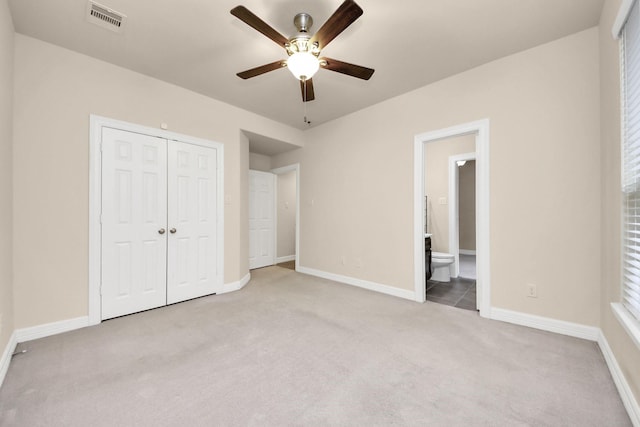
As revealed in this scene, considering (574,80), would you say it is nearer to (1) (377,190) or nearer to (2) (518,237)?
(2) (518,237)

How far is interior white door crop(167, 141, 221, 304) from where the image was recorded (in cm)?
311

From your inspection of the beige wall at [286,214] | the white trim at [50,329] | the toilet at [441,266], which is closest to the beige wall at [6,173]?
the white trim at [50,329]

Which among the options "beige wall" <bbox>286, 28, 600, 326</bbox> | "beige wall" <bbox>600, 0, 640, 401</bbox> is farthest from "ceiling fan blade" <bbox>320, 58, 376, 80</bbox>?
"beige wall" <bbox>600, 0, 640, 401</bbox>

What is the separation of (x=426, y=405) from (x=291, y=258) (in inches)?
190

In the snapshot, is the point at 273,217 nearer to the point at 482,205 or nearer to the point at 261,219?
the point at 261,219

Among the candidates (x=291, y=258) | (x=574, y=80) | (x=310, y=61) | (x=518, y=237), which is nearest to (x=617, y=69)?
(x=574, y=80)

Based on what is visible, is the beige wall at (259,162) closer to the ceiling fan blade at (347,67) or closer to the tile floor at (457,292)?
the ceiling fan blade at (347,67)

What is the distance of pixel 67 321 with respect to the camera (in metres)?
2.40

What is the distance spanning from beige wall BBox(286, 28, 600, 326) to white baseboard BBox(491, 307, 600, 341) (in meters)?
0.05

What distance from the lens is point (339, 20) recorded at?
1.60 metres

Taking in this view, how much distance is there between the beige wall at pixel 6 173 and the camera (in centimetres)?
182

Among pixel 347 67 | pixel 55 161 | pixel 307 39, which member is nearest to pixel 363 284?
pixel 347 67

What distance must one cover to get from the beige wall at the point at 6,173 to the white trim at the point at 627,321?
3.82 meters

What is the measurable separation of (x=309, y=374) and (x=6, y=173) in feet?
9.09
